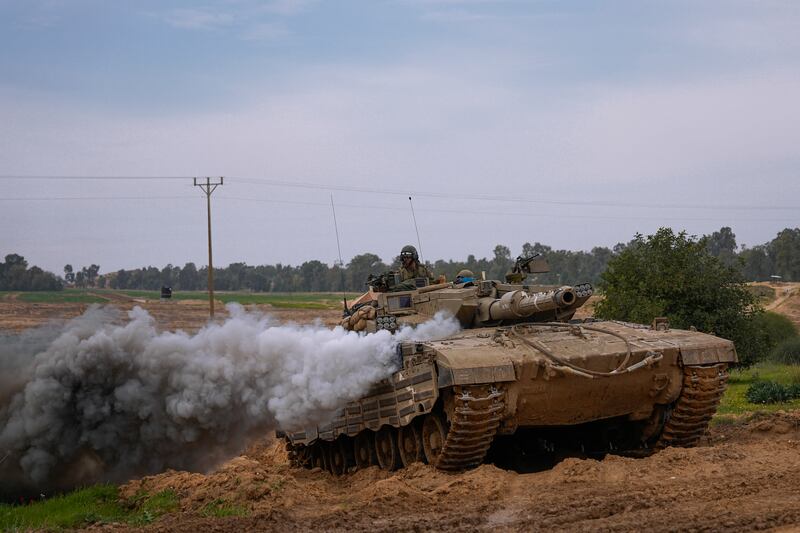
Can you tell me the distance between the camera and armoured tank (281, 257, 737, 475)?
14234 mm

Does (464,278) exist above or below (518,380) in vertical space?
above

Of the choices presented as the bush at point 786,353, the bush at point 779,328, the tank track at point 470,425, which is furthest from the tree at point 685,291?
the tank track at point 470,425

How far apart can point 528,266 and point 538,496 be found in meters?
6.83

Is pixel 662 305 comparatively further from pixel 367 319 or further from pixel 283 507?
pixel 283 507

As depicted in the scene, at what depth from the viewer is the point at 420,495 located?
12875 mm

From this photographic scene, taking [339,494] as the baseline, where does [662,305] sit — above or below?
above

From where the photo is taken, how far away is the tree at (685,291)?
3072 centimetres

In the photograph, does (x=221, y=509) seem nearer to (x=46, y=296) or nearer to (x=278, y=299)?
(x=46, y=296)

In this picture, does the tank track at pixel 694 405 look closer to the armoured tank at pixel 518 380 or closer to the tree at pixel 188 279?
the armoured tank at pixel 518 380

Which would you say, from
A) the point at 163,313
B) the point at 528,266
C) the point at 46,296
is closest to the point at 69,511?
the point at 528,266

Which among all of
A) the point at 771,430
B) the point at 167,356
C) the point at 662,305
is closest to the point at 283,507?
the point at 167,356

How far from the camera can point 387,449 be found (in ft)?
55.8

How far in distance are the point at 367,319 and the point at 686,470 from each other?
567 centimetres

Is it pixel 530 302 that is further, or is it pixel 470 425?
pixel 530 302
